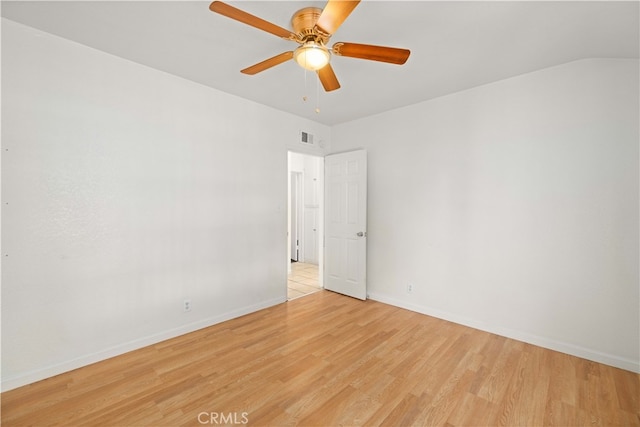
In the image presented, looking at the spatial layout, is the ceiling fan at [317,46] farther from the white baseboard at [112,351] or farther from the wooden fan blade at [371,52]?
the white baseboard at [112,351]

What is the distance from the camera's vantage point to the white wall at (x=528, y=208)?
2.41m

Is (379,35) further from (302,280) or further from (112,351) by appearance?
(302,280)

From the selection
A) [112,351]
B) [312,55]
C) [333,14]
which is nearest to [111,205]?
Result: [112,351]

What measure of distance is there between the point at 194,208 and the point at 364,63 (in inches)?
92.9

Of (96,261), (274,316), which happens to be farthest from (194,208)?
(274,316)

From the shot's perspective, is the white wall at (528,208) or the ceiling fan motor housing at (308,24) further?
the white wall at (528,208)

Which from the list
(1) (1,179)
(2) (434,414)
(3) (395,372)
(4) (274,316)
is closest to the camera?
(2) (434,414)

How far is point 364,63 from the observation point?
2566mm

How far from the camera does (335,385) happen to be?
214 centimetres

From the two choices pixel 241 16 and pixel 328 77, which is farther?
pixel 328 77

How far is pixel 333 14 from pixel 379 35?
0.80 meters

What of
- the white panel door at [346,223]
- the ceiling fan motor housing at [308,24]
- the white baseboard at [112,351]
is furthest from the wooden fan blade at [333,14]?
the white baseboard at [112,351]

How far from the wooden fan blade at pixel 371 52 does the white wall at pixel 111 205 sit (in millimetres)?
2009

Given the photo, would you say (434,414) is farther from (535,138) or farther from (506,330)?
(535,138)
